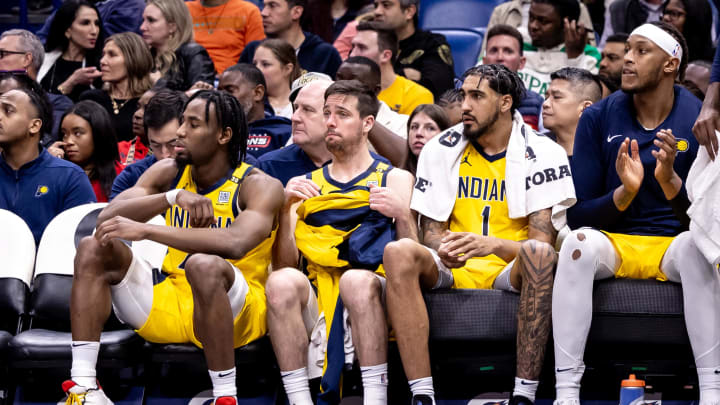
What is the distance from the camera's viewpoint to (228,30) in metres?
8.41

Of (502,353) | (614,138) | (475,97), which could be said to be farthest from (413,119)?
(502,353)

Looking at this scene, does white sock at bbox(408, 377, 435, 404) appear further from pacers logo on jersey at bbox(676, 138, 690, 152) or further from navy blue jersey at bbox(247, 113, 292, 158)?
navy blue jersey at bbox(247, 113, 292, 158)

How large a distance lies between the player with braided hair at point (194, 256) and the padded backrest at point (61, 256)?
0.81 ft

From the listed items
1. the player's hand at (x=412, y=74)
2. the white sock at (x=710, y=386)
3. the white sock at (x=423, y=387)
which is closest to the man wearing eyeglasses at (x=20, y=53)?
the player's hand at (x=412, y=74)

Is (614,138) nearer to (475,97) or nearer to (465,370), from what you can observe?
(475,97)

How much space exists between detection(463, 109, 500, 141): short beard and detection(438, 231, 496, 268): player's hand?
2.05 ft

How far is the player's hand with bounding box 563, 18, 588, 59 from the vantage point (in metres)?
7.43

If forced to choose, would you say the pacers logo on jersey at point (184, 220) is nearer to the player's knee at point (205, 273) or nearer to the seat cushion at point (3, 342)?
the player's knee at point (205, 273)

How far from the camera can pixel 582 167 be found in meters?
4.73

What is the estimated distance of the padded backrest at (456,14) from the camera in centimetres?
906

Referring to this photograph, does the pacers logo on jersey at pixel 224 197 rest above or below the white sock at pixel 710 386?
above

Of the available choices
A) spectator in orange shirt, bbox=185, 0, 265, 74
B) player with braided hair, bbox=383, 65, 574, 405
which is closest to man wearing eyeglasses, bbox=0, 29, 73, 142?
spectator in orange shirt, bbox=185, 0, 265, 74

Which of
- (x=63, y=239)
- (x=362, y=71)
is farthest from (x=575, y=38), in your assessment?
(x=63, y=239)

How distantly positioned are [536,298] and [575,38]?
3762mm
